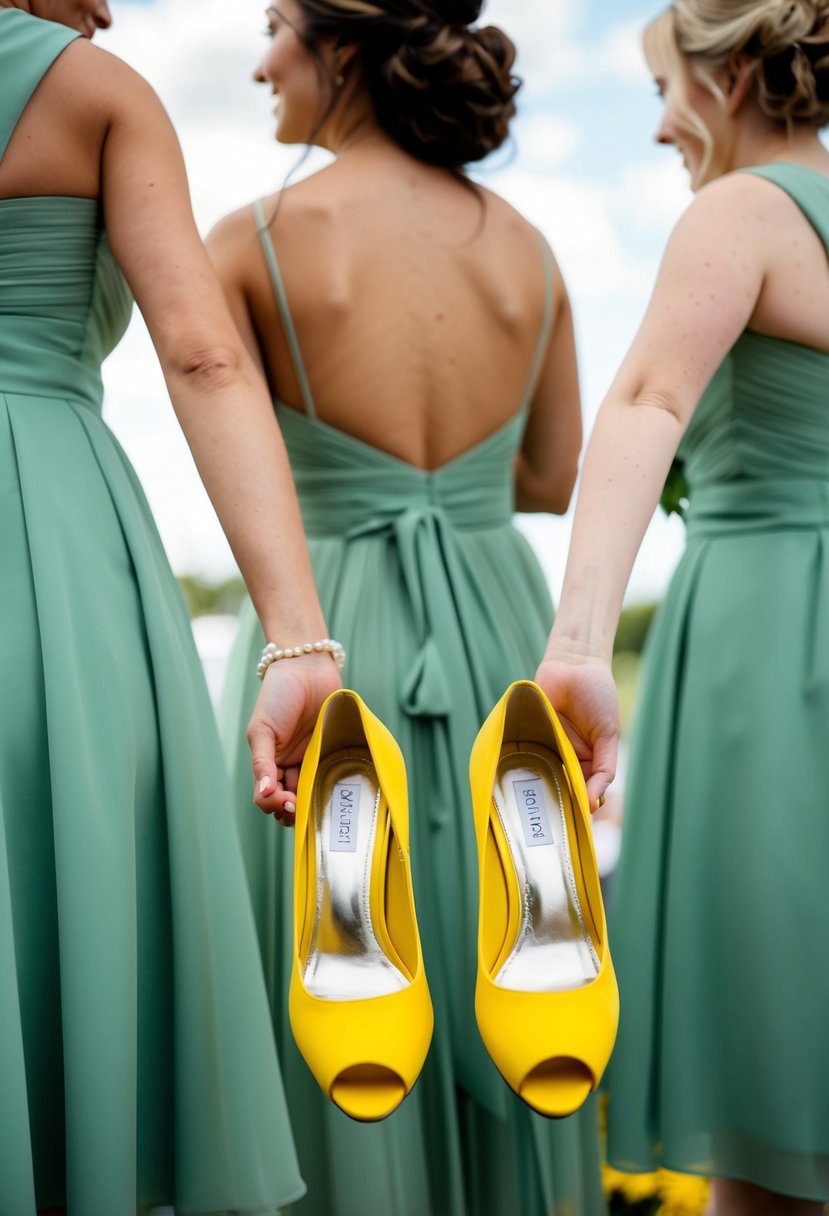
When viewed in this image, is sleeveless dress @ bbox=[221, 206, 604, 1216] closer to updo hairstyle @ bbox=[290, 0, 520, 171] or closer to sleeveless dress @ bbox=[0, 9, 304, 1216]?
updo hairstyle @ bbox=[290, 0, 520, 171]

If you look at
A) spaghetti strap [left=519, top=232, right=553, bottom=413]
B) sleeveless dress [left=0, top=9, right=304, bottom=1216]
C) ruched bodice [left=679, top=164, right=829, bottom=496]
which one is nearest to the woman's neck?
ruched bodice [left=679, top=164, right=829, bottom=496]

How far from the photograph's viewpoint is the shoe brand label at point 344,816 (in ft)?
6.59

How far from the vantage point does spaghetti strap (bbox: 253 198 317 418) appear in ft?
9.19

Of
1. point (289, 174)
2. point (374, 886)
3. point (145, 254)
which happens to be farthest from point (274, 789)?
point (289, 174)

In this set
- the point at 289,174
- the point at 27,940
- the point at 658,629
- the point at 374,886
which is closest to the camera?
the point at 27,940

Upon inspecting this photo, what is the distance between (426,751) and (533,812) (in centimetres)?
76

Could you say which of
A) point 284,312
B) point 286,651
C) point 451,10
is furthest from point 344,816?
point 451,10

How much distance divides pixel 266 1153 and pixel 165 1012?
0.27 metres

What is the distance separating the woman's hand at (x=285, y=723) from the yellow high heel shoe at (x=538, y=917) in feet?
0.89

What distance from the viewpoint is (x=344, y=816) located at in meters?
2.04

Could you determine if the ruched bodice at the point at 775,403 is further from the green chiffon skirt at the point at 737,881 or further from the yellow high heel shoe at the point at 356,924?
the yellow high heel shoe at the point at 356,924

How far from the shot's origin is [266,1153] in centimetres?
200

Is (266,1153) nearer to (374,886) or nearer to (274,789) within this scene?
(374,886)

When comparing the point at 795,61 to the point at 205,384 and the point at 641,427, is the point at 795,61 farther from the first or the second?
the point at 205,384
